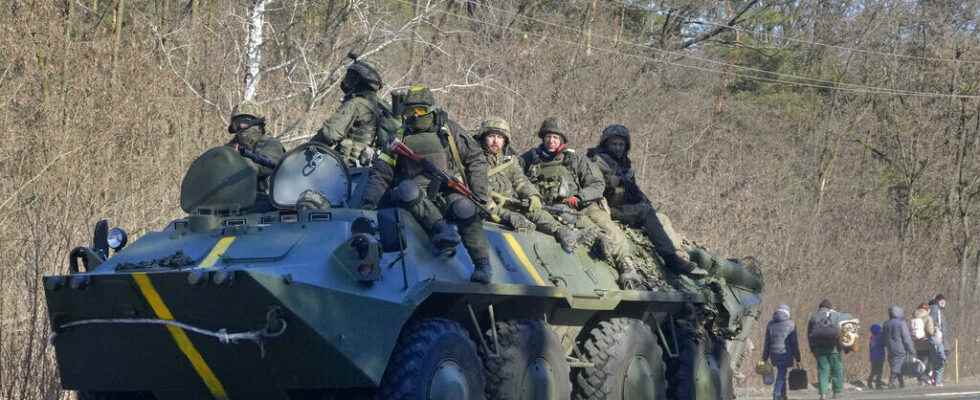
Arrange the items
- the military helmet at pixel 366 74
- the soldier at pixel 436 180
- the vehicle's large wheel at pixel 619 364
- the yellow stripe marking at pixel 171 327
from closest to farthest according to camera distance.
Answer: the yellow stripe marking at pixel 171 327 → the soldier at pixel 436 180 → the military helmet at pixel 366 74 → the vehicle's large wheel at pixel 619 364

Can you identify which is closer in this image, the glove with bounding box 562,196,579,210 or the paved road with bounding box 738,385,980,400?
the glove with bounding box 562,196,579,210

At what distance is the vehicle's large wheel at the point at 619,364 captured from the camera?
1337 centimetres

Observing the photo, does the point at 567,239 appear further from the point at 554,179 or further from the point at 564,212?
the point at 554,179

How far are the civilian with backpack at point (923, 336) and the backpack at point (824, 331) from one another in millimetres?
6150

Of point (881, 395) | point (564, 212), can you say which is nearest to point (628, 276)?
point (564, 212)

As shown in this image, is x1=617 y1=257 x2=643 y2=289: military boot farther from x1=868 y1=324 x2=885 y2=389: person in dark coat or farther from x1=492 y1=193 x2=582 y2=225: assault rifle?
x1=868 y1=324 x2=885 y2=389: person in dark coat

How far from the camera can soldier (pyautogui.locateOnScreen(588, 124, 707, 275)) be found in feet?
51.0

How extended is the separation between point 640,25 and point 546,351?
87.0 ft

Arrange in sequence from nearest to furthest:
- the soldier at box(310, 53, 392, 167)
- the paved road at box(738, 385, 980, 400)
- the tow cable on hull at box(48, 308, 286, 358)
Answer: the tow cable on hull at box(48, 308, 286, 358) → the soldier at box(310, 53, 392, 167) → the paved road at box(738, 385, 980, 400)

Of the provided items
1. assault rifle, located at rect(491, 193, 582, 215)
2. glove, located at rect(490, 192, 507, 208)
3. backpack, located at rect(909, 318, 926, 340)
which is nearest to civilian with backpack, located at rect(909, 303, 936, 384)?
backpack, located at rect(909, 318, 926, 340)

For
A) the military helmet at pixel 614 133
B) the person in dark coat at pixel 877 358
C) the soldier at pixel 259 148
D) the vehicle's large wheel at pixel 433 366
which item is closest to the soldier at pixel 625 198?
the military helmet at pixel 614 133

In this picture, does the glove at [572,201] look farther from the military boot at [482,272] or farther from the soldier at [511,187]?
the military boot at [482,272]

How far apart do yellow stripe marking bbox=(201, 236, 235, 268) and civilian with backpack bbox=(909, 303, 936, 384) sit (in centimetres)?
2192

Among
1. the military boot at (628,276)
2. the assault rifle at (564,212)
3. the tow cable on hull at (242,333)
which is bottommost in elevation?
the tow cable on hull at (242,333)
